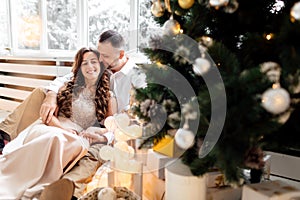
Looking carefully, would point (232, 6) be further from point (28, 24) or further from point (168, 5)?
point (28, 24)

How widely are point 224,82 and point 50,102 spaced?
1448mm

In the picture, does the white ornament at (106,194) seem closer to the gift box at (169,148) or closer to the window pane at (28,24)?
the gift box at (169,148)

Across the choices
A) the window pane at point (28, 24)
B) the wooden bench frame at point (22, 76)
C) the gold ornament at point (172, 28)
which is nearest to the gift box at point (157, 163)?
the gold ornament at point (172, 28)

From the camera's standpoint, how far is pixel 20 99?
3512 mm

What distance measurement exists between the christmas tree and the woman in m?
0.78

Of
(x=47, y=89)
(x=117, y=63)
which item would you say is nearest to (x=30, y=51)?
(x=47, y=89)

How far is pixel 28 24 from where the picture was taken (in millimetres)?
3555

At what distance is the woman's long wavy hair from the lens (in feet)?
6.09

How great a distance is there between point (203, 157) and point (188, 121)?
96mm

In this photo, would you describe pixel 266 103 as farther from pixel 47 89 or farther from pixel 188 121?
Answer: pixel 47 89

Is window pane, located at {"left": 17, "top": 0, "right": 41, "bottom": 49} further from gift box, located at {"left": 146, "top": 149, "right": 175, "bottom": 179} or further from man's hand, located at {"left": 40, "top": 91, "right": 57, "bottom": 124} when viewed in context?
gift box, located at {"left": 146, "top": 149, "right": 175, "bottom": 179}

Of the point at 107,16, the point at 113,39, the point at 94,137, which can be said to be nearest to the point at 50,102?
the point at 94,137

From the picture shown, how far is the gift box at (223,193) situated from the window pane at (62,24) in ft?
8.19

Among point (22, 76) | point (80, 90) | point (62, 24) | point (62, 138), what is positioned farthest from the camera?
point (22, 76)
